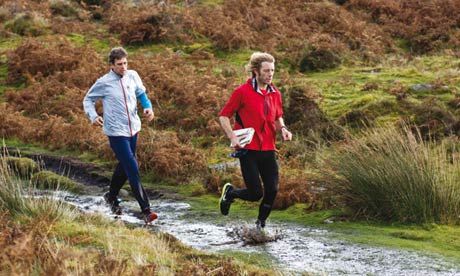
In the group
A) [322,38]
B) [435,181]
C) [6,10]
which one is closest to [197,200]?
[435,181]

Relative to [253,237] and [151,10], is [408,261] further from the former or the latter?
[151,10]

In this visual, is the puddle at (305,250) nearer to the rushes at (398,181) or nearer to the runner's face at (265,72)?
the rushes at (398,181)

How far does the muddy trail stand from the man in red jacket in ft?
1.66

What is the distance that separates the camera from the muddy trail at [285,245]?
7855 mm

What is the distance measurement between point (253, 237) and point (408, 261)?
1873 millimetres

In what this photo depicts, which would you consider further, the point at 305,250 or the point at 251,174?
the point at 251,174

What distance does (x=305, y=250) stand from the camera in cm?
870

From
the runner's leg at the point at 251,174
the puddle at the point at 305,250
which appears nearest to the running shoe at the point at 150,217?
the puddle at the point at 305,250

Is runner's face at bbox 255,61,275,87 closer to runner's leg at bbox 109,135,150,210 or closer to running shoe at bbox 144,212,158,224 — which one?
runner's leg at bbox 109,135,150,210

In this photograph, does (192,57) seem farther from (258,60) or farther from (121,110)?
(258,60)

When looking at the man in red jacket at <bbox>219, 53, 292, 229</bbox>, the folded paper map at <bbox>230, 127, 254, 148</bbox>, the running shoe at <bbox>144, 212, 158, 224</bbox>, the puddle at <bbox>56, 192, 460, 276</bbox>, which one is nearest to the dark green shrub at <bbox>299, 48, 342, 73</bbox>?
the puddle at <bbox>56, 192, 460, 276</bbox>

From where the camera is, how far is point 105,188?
13.2 m

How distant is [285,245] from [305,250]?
353 millimetres

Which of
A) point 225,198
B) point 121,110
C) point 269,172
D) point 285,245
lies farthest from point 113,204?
point 285,245
